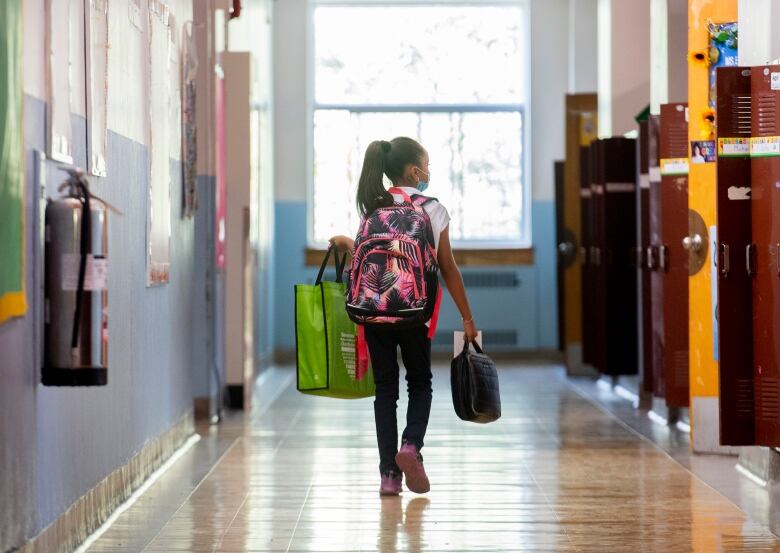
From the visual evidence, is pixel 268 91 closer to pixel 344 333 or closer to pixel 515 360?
pixel 515 360

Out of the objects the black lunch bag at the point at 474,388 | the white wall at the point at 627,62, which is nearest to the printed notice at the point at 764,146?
the black lunch bag at the point at 474,388

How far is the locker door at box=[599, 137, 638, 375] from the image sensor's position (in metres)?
8.74

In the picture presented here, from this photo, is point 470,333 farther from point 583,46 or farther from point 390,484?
point 583,46

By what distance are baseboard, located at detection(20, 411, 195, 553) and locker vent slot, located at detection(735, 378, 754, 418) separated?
2.26 metres

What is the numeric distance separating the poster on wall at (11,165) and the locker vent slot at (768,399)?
2795mm

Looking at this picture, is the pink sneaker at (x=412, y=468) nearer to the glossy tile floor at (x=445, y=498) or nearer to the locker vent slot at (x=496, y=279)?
the glossy tile floor at (x=445, y=498)

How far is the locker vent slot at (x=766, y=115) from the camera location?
16.0ft

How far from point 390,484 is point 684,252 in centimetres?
251

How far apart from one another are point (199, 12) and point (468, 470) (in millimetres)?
2979

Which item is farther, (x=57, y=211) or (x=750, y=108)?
(x=750, y=108)

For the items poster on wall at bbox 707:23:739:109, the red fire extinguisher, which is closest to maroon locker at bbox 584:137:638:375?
poster on wall at bbox 707:23:739:109

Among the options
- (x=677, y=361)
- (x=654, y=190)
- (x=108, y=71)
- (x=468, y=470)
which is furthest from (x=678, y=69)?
(x=108, y=71)

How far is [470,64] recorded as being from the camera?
12555mm

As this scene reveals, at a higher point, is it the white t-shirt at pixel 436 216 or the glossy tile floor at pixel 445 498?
the white t-shirt at pixel 436 216
